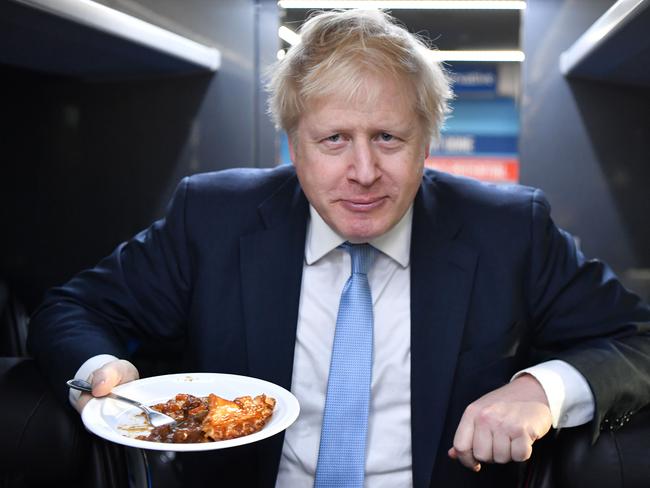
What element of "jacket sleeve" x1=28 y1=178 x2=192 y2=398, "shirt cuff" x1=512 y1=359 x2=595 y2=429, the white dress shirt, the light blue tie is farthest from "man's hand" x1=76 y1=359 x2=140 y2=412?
"shirt cuff" x1=512 y1=359 x2=595 y2=429

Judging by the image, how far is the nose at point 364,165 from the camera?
148cm

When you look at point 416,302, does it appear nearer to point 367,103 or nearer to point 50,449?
point 367,103

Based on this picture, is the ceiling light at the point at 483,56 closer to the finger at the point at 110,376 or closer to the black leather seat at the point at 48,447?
the finger at the point at 110,376

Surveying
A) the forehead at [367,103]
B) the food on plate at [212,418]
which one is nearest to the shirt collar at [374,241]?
the forehead at [367,103]

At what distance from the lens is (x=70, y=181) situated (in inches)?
95.2

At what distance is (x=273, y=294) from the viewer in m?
1.64

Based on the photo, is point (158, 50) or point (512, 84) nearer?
point (158, 50)

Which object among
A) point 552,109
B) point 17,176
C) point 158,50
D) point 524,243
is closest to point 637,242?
point 552,109

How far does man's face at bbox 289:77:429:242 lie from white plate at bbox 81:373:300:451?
415mm

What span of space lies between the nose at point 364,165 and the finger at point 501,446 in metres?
0.55

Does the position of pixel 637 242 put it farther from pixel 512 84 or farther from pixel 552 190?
pixel 512 84

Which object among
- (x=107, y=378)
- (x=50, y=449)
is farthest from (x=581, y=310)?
(x=50, y=449)

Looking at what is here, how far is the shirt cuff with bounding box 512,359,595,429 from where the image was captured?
4.49 ft

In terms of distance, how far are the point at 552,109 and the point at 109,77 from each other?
4.61 ft
